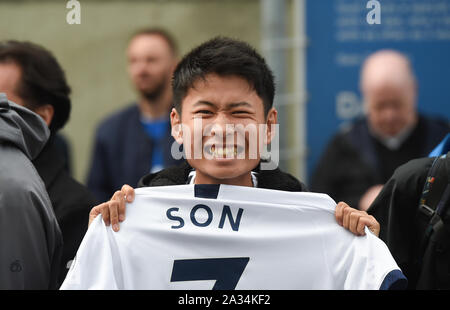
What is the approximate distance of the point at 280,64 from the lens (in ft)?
15.0

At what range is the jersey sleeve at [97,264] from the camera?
1911mm

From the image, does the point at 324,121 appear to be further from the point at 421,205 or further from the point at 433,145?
the point at 421,205

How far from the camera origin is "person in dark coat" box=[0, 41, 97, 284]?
2398 mm

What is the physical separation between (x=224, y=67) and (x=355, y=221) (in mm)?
580

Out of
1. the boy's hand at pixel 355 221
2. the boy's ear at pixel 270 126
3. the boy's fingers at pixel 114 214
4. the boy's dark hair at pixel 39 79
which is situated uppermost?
the boy's dark hair at pixel 39 79

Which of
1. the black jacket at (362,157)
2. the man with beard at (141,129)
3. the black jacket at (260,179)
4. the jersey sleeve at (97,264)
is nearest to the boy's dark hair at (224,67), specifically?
the black jacket at (260,179)

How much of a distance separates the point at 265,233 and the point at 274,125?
0.39 metres

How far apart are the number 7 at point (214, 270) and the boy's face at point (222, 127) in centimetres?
25

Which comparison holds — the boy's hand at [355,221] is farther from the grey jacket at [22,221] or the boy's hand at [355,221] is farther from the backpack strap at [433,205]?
the grey jacket at [22,221]

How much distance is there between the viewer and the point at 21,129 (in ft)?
7.17

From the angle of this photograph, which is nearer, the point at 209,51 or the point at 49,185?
the point at 209,51

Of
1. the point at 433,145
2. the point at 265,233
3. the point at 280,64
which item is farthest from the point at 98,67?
the point at 265,233

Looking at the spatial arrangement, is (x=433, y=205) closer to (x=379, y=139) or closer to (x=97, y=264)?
(x=97, y=264)

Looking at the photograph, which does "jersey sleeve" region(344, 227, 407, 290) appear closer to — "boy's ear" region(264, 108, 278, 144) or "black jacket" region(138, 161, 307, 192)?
"black jacket" region(138, 161, 307, 192)
